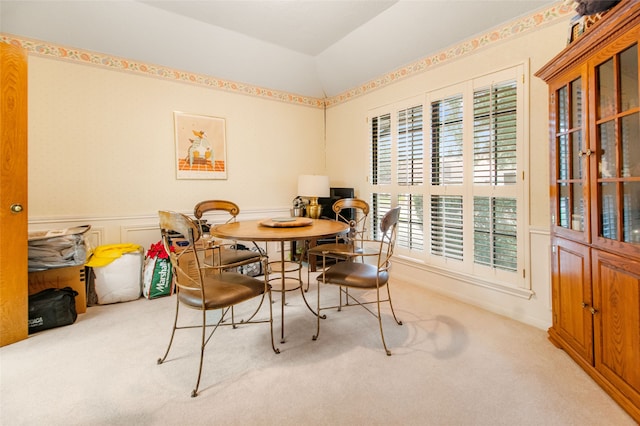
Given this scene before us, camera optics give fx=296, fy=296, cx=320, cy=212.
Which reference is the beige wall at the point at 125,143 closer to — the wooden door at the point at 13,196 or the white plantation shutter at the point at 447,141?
the wooden door at the point at 13,196

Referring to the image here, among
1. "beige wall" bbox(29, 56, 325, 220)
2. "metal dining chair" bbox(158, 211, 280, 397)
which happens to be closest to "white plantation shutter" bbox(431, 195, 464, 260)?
"metal dining chair" bbox(158, 211, 280, 397)

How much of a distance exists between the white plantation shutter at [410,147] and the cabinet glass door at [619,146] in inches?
69.5

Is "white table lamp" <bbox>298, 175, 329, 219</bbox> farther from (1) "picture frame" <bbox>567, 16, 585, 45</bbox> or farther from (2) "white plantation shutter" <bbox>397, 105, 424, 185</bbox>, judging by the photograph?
(1) "picture frame" <bbox>567, 16, 585, 45</bbox>

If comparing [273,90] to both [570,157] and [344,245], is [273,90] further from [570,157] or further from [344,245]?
[570,157]

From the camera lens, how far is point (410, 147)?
3461mm

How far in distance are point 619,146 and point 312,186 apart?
2930 mm

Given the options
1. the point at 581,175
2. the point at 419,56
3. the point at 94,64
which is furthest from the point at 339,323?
the point at 94,64

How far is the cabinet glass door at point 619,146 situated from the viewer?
4.67 feet

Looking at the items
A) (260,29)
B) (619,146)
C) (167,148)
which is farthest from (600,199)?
(167,148)

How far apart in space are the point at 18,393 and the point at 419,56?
4.26 m

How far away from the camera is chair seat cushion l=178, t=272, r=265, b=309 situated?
174 cm

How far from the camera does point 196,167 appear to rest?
382 centimetres

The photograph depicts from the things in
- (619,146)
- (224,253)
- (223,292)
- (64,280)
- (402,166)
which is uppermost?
(402,166)

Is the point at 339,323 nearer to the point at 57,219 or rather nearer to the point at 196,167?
the point at 196,167
